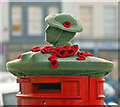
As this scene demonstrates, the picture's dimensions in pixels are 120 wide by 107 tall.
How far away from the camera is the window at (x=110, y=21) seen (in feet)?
54.9

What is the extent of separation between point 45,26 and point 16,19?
2289 millimetres

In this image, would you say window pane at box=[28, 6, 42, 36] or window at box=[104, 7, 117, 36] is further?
window pane at box=[28, 6, 42, 36]

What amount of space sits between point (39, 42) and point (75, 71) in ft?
50.4

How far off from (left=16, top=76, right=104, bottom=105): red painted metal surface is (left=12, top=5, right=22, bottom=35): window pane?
15.4 metres

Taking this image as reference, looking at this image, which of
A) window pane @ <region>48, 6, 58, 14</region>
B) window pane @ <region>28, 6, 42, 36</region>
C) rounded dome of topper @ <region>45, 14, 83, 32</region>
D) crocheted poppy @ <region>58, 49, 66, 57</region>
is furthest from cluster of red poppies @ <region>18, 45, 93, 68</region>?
window pane @ <region>48, 6, 58, 14</region>

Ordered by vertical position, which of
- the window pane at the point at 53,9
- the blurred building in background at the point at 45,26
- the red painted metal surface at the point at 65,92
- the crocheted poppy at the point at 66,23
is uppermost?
the window pane at the point at 53,9

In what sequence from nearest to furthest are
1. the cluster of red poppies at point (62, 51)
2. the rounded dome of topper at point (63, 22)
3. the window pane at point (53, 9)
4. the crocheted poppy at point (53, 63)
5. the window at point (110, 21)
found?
1. the crocheted poppy at point (53, 63)
2. the cluster of red poppies at point (62, 51)
3. the rounded dome of topper at point (63, 22)
4. the window at point (110, 21)
5. the window pane at point (53, 9)

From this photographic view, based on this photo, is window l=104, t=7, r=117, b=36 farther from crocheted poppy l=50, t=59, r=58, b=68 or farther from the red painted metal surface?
crocheted poppy l=50, t=59, r=58, b=68

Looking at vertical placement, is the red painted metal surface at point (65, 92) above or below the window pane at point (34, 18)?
below

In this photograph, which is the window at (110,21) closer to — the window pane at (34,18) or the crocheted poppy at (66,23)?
the window pane at (34,18)

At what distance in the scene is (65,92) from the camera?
217 cm

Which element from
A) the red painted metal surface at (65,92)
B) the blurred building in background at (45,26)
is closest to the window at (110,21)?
the blurred building in background at (45,26)

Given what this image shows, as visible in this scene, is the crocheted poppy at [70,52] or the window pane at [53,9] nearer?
the crocheted poppy at [70,52]

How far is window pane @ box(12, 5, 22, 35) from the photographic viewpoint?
1700 cm
